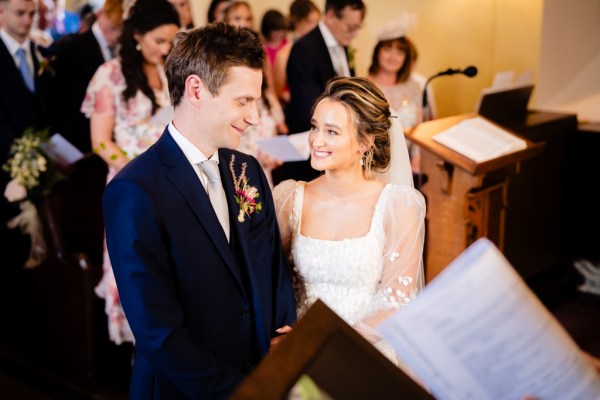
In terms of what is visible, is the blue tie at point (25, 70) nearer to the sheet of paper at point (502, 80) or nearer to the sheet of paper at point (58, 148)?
the sheet of paper at point (58, 148)

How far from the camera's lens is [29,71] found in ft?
14.8

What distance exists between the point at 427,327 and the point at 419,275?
140cm

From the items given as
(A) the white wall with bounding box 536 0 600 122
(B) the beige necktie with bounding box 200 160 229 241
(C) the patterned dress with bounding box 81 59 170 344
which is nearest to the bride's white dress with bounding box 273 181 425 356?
(B) the beige necktie with bounding box 200 160 229 241

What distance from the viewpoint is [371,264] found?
231cm

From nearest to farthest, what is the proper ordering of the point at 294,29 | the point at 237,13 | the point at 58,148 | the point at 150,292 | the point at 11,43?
the point at 150,292 < the point at 58,148 < the point at 11,43 < the point at 237,13 < the point at 294,29

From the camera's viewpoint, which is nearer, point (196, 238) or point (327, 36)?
point (196, 238)

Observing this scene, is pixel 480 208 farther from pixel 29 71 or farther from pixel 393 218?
pixel 29 71

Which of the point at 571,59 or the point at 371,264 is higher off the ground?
the point at 371,264

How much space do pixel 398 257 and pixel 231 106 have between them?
84cm

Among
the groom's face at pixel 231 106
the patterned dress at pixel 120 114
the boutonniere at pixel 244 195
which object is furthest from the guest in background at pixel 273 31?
the groom's face at pixel 231 106

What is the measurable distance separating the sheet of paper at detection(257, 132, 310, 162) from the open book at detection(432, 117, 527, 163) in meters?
0.71

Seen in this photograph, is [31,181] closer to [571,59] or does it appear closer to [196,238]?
[196,238]

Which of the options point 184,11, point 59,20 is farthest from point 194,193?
point 59,20

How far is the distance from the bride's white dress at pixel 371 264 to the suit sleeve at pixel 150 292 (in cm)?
71
